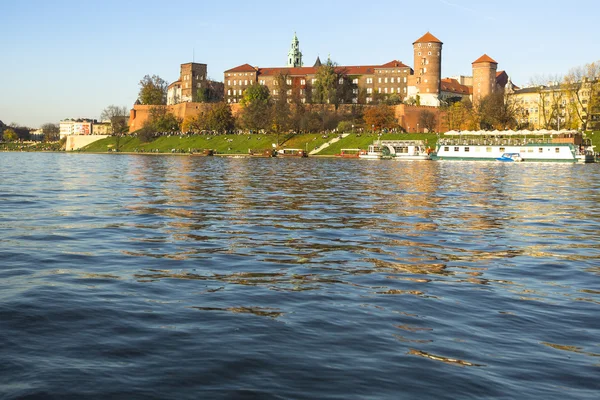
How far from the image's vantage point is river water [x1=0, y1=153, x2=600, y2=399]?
6.57 metres

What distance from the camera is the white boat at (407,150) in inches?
3789

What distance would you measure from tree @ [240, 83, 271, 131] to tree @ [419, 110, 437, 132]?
31.1 m

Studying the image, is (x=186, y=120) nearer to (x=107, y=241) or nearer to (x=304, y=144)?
(x=304, y=144)

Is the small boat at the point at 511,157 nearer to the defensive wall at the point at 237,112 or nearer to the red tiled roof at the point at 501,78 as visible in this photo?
the defensive wall at the point at 237,112

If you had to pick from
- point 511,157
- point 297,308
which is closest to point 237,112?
point 511,157

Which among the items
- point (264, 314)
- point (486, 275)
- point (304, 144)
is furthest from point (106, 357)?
point (304, 144)

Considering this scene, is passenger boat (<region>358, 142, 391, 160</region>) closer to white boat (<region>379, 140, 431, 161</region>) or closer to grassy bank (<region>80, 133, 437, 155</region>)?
white boat (<region>379, 140, 431, 161</region>)

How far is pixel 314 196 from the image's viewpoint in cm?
2961

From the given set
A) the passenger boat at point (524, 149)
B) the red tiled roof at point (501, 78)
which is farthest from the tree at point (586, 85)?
the red tiled roof at point (501, 78)

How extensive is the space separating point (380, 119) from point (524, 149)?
1890 inches

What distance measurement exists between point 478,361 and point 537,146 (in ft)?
281

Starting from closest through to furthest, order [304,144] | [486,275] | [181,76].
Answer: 1. [486,275]
2. [304,144]
3. [181,76]

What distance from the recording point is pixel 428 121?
132500 millimetres

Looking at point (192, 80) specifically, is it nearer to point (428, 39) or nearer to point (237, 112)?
point (237, 112)
